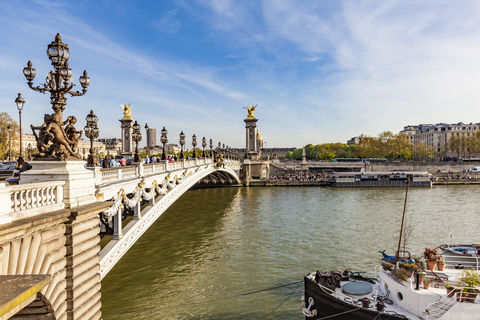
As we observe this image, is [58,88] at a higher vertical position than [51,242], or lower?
higher

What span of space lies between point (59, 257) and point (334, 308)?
765cm

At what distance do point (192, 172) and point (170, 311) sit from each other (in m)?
15.0

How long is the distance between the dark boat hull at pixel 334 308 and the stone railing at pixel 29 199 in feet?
25.3

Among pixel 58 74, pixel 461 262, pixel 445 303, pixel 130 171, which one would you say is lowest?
pixel 445 303

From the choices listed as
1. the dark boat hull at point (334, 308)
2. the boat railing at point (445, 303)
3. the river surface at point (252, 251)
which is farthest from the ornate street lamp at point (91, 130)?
the boat railing at point (445, 303)

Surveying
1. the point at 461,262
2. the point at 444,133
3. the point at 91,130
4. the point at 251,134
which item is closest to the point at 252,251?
the point at 461,262

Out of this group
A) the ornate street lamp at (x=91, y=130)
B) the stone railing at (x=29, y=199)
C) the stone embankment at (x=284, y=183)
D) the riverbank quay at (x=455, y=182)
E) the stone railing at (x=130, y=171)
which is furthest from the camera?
the riverbank quay at (x=455, y=182)

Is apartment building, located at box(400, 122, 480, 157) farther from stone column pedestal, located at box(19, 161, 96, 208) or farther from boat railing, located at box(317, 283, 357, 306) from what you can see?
stone column pedestal, located at box(19, 161, 96, 208)

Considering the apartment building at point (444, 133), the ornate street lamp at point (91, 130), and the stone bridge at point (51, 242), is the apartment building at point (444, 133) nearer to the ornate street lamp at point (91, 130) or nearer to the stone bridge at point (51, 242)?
the ornate street lamp at point (91, 130)

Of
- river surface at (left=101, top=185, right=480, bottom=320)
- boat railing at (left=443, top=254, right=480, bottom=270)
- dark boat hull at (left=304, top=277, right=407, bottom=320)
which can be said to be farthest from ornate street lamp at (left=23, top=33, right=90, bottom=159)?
boat railing at (left=443, top=254, right=480, bottom=270)

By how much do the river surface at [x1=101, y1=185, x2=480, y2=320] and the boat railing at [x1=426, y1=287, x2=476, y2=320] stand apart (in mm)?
3910

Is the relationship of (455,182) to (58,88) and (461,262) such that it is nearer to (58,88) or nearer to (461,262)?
(461,262)

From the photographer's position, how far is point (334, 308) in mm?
9789

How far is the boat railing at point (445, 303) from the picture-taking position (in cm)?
858
